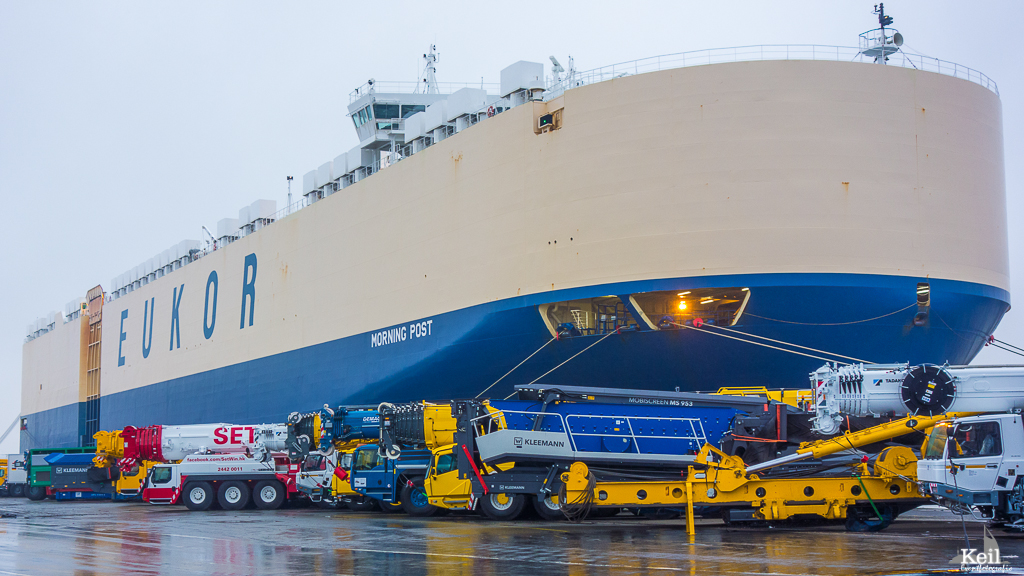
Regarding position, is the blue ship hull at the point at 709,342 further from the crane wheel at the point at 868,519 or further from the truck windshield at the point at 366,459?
the crane wheel at the point at 868,519

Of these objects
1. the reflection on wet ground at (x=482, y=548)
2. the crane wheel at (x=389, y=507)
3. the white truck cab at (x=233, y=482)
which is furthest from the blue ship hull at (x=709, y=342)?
the white truck cab at (x=233, y=482)

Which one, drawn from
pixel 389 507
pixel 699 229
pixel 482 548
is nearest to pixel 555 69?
pixel 699 229

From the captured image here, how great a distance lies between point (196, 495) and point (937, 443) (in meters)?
19.1

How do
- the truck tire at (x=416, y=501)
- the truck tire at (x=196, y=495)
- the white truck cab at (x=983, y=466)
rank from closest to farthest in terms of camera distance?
1. the white truck cab at (x=983, y=466)
2. the truck tire at (x=416, y=501)
3. the truck tire at (x=196, y=495)

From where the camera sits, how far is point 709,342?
77.8 ft

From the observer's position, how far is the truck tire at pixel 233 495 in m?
25.5

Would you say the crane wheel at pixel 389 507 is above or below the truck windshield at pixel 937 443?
below

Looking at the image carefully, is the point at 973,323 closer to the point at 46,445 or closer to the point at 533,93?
the point at 533,93

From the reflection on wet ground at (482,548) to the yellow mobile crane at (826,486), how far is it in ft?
1.27

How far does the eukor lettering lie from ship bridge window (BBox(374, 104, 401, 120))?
14465mm

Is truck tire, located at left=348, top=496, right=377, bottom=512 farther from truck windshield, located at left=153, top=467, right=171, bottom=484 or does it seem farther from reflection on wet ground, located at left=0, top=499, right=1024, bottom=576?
truck windshield, located at left=153, top=467, right=171, bottom=484

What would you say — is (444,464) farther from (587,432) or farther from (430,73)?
(430,73)

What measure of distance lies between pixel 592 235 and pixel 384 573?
49.2 ft

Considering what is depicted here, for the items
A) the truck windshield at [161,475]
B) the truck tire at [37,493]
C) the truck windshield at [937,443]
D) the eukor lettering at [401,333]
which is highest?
the eukor lettering at [401,333]
